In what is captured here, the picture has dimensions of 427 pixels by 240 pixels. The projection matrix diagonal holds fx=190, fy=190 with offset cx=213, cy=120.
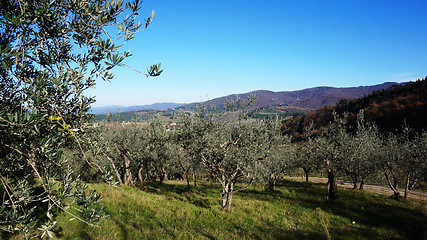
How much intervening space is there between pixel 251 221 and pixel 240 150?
7.00m

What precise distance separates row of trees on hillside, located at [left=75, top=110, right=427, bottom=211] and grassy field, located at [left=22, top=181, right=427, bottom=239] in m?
3.02

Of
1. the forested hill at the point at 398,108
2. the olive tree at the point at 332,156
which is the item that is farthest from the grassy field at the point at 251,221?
the forested hill at the point at 398,108

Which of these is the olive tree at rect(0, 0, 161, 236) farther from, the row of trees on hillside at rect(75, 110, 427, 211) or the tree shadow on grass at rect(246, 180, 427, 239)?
the tree shadow on grass at rect(246, 180, 427, 239)

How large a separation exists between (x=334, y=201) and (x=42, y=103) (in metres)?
35.0

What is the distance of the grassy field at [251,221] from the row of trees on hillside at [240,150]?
302cm

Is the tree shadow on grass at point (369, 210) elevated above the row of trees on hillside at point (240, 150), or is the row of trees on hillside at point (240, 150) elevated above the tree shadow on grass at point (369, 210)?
the row of trees on hillside at point (240, 150)

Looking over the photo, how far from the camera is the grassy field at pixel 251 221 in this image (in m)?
13.4

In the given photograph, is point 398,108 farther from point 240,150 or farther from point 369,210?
point 240,150

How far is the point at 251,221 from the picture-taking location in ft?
61.7

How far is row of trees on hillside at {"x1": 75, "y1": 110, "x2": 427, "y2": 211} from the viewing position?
19453mm

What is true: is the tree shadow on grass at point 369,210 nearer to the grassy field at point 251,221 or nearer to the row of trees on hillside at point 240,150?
the grassy field at point 251,221

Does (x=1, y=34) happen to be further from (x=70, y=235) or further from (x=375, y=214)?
(x=375, y=214)

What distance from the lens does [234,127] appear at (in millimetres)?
20953

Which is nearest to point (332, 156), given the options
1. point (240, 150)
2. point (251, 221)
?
point (240, 150)
